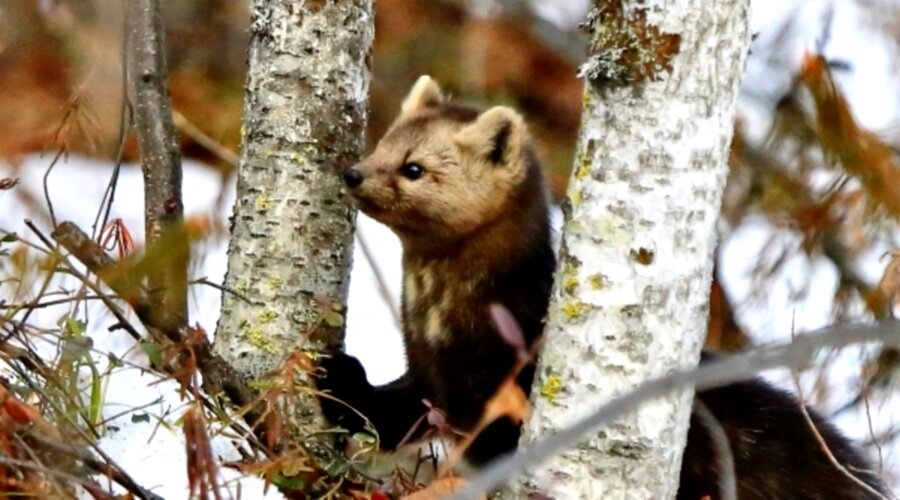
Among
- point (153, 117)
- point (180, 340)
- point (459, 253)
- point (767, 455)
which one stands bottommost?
point (767, 455)

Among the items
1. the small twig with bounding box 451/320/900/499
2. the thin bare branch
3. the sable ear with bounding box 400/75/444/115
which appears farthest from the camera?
the sable ear with bounding box 400/75/444/115

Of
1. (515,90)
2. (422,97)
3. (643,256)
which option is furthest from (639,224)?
(515,90)

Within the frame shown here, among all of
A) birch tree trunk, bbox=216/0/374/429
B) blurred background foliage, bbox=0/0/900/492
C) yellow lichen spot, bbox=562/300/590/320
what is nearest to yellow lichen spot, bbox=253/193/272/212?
birch tree trunk, bbox=216/0/374/429

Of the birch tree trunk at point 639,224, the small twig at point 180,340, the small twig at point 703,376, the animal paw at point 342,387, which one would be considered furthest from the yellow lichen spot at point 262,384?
the small twig at point 703,376

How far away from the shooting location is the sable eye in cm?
428

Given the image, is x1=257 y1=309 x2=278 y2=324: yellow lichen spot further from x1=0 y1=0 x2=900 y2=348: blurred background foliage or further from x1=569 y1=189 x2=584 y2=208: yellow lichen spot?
x1=569 y1=189 x2=584 y2=208: yellow lichen spot

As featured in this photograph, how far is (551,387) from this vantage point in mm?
3133

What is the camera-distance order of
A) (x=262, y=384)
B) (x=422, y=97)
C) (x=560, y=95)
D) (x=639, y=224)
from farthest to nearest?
(x=560, y=95), (x=422, y=97), (x=262, y=384), (x=639, y=224)

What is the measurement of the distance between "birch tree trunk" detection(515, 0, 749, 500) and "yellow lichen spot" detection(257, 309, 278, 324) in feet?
3.40

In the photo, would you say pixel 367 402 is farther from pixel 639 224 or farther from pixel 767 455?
pixel 639 224

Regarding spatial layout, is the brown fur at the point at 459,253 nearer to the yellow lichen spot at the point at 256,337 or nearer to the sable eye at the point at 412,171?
the sable eye at the point at 412,171

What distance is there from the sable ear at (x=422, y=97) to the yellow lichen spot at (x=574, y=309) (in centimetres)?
160

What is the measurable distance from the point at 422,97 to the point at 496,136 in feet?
1.21

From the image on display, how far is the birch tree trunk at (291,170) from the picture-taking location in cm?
388
